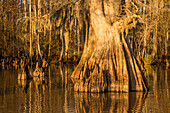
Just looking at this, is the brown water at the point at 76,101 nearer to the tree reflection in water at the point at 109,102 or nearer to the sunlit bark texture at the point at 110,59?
the tree reflection in water at the point at 109,102

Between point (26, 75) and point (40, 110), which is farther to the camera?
point (26, 75)

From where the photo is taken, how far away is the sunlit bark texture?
55.6 ft

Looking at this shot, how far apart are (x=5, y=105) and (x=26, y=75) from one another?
10.5 meters

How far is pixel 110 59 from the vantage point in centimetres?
1750

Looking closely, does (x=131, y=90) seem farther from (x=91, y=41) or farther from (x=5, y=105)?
(x=5, y=105)

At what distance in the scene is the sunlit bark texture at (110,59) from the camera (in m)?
16.9

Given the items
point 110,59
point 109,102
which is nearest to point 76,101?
point 109,102

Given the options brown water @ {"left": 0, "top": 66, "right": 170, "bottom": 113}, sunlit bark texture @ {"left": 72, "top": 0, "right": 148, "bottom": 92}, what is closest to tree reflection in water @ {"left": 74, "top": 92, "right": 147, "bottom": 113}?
brown water @ {"left": 0, "top": 66, "right": 170, "bottom": 113}

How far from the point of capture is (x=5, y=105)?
1389 cm

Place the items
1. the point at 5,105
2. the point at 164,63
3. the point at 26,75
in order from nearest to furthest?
1. the point at 5,105
2. the point at 26,75
3. the point at 164,63

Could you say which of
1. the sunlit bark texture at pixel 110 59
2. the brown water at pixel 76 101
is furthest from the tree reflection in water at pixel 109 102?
the sunlit bark texture at pixel 110 59

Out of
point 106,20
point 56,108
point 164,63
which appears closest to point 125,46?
point 106,20

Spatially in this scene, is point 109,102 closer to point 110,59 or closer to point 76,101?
point 76,101

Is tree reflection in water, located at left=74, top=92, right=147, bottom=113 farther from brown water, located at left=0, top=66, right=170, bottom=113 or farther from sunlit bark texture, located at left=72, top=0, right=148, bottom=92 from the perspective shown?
sunlit bark texture, located at left=72, top=0, right=148, bottom=92
